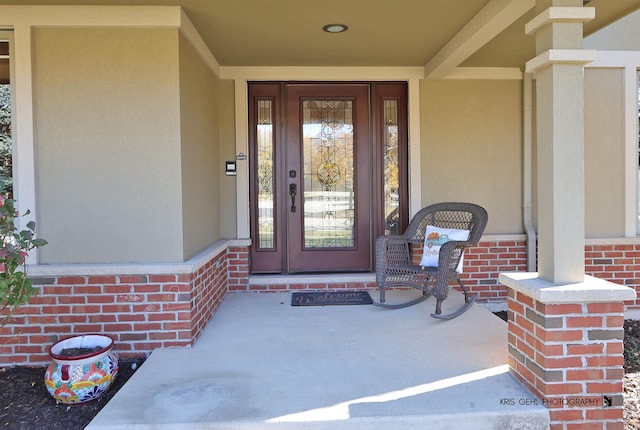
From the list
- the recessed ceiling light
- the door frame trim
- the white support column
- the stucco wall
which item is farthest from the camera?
the door frame trim

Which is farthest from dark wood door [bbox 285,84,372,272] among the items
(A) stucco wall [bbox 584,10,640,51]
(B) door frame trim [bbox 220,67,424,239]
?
(A) stucco wall [bbox 584,10,640,51]

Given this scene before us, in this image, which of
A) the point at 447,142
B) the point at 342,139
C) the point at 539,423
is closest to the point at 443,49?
the point at 447,142

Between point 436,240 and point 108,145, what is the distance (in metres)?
A: 2.75

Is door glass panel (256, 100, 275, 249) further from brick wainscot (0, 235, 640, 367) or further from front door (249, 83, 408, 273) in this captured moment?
brick wainscot (0, 235, 640, 367)

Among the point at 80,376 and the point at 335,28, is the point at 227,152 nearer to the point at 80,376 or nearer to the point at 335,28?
the point at 335,28

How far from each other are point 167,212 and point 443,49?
2733 millimetres

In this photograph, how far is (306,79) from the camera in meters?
4.54

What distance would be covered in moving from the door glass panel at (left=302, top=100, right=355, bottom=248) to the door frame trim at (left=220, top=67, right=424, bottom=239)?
0.29 meters

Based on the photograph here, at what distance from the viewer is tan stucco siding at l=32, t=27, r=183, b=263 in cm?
305

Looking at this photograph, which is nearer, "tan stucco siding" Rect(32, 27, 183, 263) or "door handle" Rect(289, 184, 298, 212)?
"tan stucco siding" Rect(32, 27, 183, 263)

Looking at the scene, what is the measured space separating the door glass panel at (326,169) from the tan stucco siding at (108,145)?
5.90 feet

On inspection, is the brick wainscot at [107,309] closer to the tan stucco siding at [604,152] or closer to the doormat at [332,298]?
the doormat at [332,298]

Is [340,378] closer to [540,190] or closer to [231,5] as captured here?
[540,190]

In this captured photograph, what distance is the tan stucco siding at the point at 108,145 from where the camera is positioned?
3053 mm
